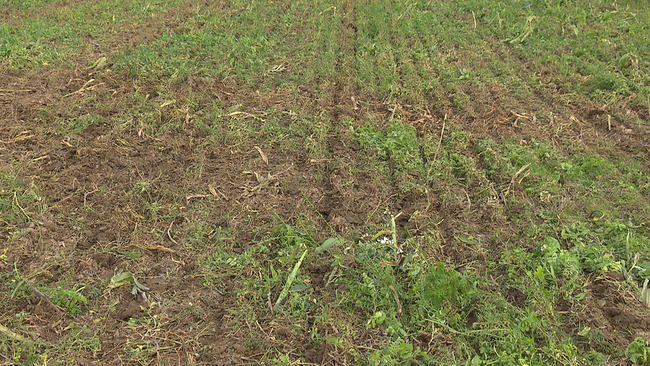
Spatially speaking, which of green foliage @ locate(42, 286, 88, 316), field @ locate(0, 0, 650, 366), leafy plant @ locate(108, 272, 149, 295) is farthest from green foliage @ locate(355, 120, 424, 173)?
green foliage @ locate(42, 286, 88, 316)

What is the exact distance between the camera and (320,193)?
4039 millimetres

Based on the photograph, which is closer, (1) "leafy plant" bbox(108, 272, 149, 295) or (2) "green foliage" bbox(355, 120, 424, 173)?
(1) "leafy plant" bbox(108, 272, 149, 295)

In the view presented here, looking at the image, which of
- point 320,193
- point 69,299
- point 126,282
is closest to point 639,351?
point 320,193

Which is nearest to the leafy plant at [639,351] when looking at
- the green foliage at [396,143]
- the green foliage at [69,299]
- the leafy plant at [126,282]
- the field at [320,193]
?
the field at [320,193]

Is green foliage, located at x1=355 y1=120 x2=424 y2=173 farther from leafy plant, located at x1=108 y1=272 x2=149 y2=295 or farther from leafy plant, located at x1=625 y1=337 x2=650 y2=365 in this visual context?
leafy plant, located at x1=108 y1=272 x2=149 y2=295

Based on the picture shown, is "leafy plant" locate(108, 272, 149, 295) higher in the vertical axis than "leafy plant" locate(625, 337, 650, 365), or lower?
lower

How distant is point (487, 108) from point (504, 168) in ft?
3.77

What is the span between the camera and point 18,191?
3.81 meters

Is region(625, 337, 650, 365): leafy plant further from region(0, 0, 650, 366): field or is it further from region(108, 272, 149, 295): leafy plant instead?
region(108, 272, 149, 295): leafy plant

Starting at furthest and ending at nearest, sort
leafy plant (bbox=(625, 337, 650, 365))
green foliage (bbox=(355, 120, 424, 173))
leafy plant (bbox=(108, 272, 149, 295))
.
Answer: green foliage (bbox=(355, 120, 424, 173)) < leafy plant (bbox=(108, 272, 149, 295)) < leafy plant (bbox=(625, 337, 650, 365))

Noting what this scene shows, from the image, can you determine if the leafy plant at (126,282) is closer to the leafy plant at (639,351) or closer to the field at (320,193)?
the field at (320,193)

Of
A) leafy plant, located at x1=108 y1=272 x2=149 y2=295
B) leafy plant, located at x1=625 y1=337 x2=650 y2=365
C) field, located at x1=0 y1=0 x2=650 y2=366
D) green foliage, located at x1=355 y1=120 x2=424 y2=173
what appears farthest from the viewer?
green foliage, located at x1=355 y1=120 x2=424 y2=173

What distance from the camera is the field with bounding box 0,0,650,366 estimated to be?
116 inches

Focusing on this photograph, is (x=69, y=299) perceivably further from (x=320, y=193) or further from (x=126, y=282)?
(x=320, y=193)
